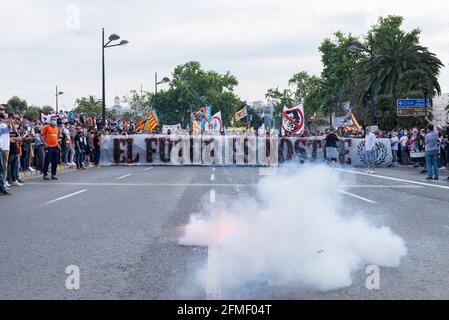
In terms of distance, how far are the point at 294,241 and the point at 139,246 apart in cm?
186

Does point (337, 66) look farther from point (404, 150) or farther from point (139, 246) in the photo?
point (139, 246)

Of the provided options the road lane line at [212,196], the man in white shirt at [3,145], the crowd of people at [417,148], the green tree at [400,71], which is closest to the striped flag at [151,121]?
the crowd of people at [417,148]

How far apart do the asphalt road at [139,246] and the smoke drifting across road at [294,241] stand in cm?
18

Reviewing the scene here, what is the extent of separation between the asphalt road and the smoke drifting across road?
18 cm

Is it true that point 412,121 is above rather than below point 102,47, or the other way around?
below

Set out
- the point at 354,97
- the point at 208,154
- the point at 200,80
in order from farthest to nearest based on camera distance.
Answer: the point at 200,80
the point at 354,97
the point at 208,154

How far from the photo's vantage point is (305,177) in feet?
24.0

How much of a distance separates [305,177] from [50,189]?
797 centimetres

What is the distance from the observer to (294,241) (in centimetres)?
552

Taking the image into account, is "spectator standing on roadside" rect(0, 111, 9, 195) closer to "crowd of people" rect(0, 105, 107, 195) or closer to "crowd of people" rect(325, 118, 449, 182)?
"crowd of people" rect(0, 105, 107, 195)

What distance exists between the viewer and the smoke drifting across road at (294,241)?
15.0ft

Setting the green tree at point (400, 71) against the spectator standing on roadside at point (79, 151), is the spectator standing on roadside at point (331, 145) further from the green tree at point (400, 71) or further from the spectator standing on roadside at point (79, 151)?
the green tree at point (400, 71)

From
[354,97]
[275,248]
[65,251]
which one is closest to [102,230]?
[65,251]
